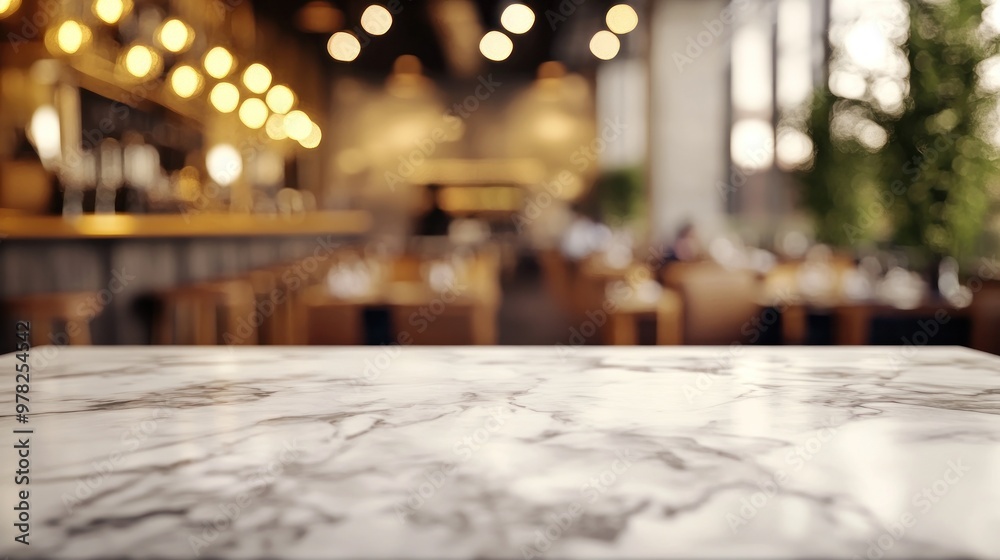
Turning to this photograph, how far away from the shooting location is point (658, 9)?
10.5 metres

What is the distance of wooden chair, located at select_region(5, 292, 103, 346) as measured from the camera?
3.74 meters

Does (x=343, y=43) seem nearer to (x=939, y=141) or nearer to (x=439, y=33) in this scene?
(x=439, y=33)

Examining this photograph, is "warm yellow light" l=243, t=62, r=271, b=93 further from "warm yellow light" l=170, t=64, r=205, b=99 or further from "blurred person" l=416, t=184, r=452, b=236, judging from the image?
"blurred person" l=416, t=184, r=452, b=236

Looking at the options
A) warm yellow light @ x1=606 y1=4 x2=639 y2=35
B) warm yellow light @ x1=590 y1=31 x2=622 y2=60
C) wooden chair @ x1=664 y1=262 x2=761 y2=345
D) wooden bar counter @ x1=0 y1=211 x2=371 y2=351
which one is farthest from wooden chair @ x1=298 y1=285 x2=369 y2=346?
warm yellow light @ x1=590 y1=31 x2=622 y2=60

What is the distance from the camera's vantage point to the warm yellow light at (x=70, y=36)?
4504mm

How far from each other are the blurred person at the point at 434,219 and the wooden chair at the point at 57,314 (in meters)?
9.76

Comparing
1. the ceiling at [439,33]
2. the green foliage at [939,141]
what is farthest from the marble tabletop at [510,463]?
the ceiling at [439,33]

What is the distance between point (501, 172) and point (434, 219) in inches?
59.4

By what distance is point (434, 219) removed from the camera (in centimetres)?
1421

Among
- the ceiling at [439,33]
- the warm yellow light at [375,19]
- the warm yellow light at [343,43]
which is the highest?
the ceiling at [439,33]

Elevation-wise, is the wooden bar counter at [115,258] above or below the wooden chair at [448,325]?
above

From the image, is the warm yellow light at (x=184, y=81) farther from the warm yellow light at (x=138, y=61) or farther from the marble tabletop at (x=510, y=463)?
the marble tabletop at (x=510, y=463)

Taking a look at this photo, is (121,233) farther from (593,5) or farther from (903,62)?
(593,5)

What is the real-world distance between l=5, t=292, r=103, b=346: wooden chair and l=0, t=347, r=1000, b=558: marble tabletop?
3032mm
